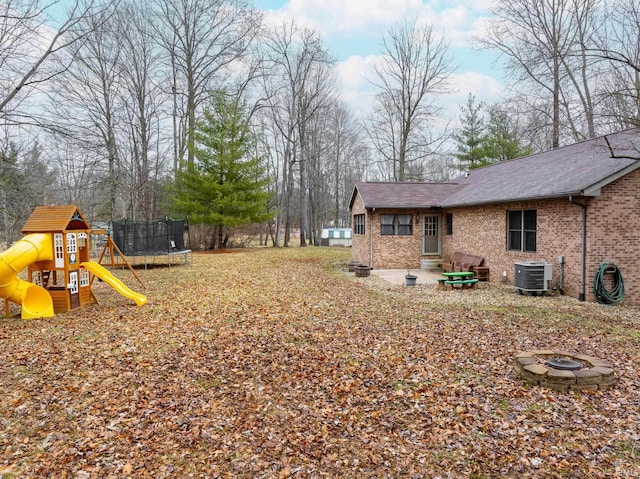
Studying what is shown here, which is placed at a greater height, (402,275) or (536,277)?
(536,277)

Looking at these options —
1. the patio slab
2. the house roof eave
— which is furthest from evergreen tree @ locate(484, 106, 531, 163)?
the patio slab

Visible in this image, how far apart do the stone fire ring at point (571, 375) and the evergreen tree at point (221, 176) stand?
19484 millimetres

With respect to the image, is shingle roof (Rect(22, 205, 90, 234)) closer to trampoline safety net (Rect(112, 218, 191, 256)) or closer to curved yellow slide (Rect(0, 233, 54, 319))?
curved yellow slide (Rect(0, 233, 54, 319))

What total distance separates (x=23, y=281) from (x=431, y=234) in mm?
13471

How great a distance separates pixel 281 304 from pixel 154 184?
65.7 ft

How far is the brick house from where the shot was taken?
30.4 feet

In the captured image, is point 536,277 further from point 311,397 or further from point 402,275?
point 311,397

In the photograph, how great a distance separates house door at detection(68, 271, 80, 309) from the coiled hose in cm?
1213

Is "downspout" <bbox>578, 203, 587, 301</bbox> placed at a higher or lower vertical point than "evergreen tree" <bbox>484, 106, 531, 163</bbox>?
lower

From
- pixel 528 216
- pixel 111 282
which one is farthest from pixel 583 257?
pixel 111 282

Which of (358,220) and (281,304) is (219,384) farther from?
(358,220)

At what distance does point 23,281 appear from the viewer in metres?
8.12

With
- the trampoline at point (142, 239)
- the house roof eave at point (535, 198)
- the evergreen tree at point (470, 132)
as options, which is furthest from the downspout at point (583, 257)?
the evergreen tree at point (470, 132)

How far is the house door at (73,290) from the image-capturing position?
8859 mm
